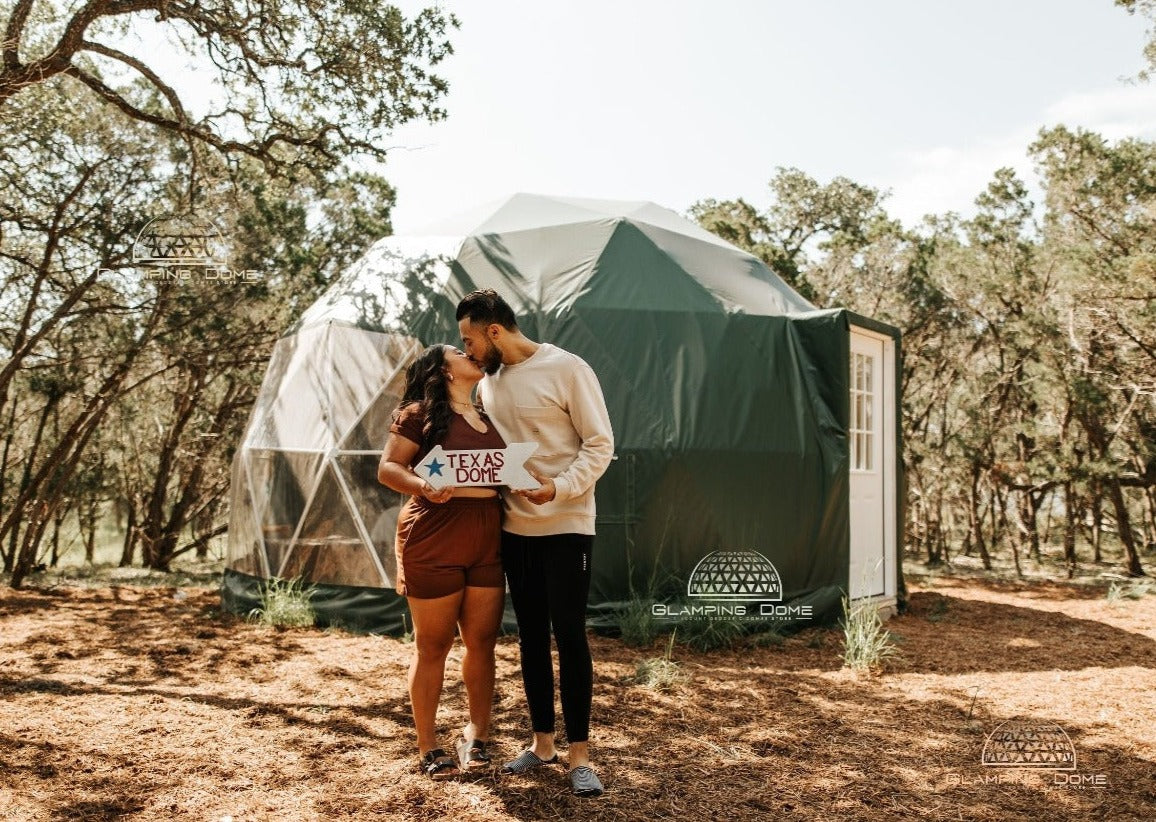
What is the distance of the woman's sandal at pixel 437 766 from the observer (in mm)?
3055

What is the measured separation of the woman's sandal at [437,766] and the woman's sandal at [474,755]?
0.16ft

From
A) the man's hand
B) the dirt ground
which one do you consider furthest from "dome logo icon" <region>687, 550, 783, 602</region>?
the man's hand

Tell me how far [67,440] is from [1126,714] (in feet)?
30.9

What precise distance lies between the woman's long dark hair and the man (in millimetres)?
143

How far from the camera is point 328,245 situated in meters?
12.8

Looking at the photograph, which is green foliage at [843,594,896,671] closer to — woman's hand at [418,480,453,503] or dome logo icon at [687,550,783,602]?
dome logo icon at [687,550,783,602]

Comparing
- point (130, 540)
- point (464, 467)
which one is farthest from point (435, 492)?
point (130, 540)

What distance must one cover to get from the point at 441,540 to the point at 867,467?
5123 mm

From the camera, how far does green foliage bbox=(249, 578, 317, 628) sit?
6.14 m

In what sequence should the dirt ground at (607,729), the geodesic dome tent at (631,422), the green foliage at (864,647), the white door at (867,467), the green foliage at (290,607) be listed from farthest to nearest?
the white door at (867,467) < the green foliage at (290,607) < the geodesic dome tent at (631,422) < the green foliage at (864,647) < the dirt ground at (607,729)

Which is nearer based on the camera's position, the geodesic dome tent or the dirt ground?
the dirt ground

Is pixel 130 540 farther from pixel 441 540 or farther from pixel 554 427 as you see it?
pixel 554 427

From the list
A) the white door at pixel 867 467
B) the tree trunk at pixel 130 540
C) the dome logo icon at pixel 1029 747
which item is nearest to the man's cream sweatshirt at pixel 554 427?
the dome logo icon at pixel 1029 747

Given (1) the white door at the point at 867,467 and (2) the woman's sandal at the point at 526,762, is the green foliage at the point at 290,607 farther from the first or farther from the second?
(1) the white door at the point at 867,467
